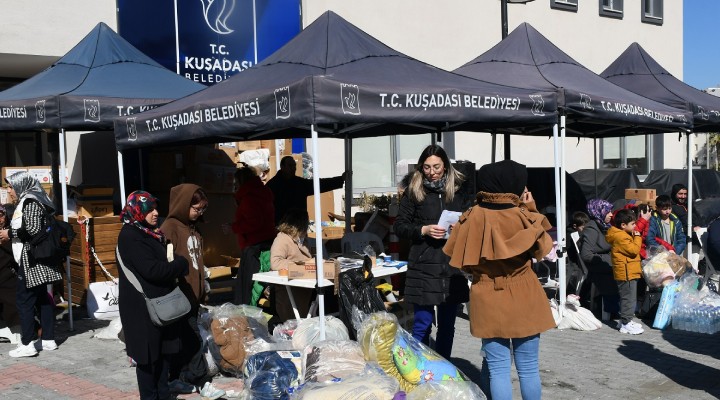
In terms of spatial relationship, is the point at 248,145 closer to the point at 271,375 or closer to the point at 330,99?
the point at 330,99

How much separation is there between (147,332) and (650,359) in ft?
14.7

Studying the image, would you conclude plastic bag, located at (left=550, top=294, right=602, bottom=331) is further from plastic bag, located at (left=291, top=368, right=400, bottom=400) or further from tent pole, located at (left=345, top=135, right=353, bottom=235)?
plastic bag, located at (left=291, top=368, right=400, bottom=400)

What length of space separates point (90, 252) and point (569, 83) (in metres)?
5.97

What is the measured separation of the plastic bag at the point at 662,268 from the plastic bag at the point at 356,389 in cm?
437

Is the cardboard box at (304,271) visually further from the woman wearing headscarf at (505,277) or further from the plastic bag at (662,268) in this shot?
the plastic bag at (662,268)

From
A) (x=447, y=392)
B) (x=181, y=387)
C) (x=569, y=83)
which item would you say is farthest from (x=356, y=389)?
(x=569, y=83)

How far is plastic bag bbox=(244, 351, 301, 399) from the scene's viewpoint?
17.6 feet

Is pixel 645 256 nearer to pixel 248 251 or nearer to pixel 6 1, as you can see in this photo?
pixel 248 251

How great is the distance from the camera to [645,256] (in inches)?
348

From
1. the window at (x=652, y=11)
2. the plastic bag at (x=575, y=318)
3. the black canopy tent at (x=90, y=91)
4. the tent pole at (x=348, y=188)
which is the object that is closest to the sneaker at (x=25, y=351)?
the black canopy tent at (x=90, y=91)

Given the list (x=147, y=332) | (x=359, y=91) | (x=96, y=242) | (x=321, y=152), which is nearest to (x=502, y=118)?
(x=359, y=91)

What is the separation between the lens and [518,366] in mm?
4656

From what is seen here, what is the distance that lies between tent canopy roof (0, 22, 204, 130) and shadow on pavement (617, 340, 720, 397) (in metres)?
5.60

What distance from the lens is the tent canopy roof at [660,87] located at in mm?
10703
